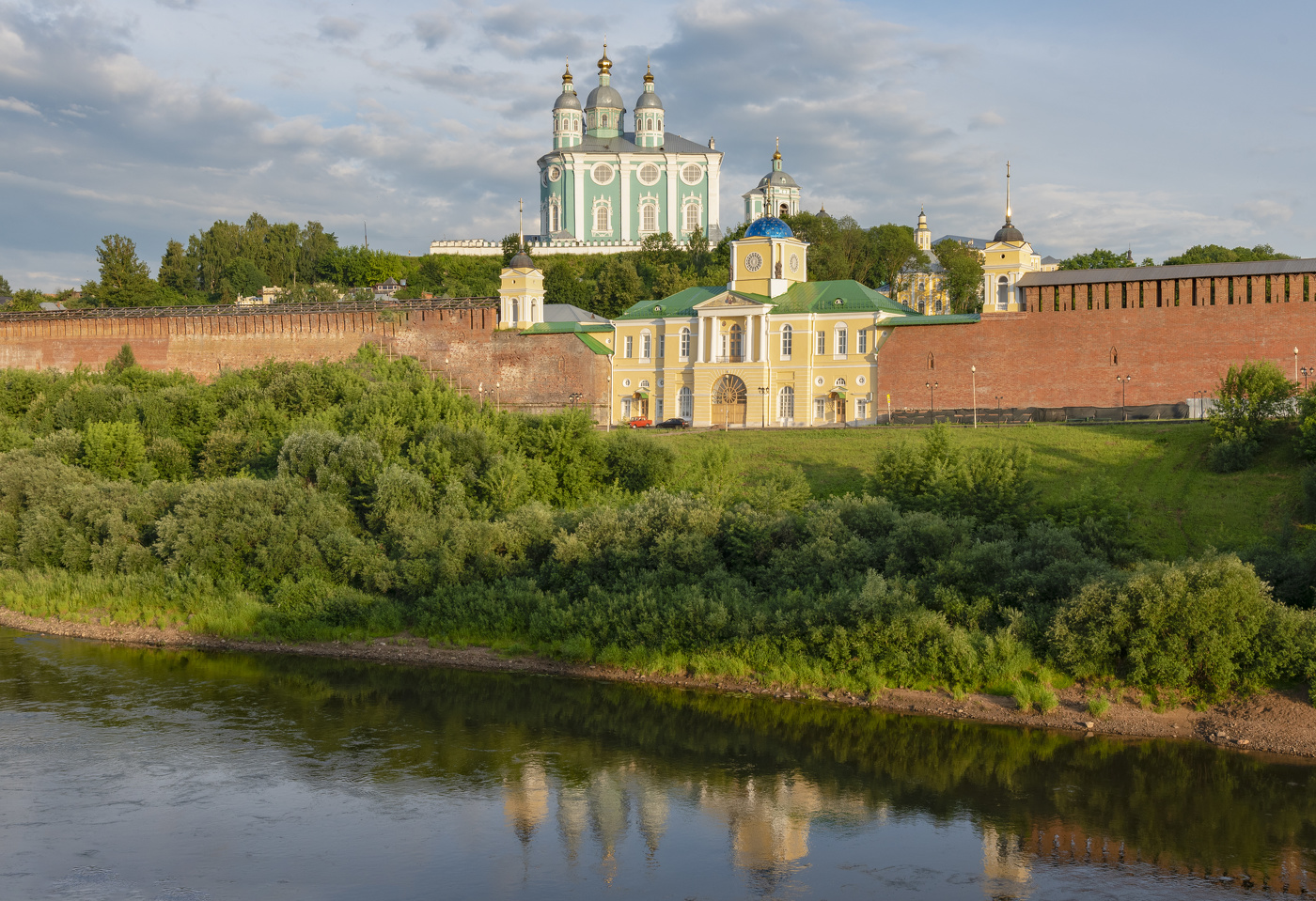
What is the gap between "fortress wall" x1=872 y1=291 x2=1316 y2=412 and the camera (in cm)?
3169

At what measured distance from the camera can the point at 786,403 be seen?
39.0 metres

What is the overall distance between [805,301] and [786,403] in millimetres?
3470

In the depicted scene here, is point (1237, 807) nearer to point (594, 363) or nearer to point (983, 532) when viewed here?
point (983, 532)

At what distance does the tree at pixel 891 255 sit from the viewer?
55.2m

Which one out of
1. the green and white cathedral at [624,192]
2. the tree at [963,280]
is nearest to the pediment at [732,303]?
the tree at [963,280]

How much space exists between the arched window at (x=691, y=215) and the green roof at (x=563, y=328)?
28.1 metres

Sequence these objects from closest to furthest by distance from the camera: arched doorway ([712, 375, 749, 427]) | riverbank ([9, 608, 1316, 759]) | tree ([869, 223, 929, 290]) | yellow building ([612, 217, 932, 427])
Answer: riverbank ([9, 608, 1316, 759])
yellow building ([612, 217, 932, 427])
arched doorway ([712, 375, 749, 427])
tree ([869, 223, 929, 290])

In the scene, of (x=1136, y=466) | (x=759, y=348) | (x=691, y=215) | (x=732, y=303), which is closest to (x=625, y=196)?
(x=691, y=215)

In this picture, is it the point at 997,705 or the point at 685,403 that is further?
the point at 685,403

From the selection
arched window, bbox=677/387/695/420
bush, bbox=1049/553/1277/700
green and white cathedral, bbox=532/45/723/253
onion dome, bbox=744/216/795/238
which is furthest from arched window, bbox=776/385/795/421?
green and white cathedral, bbox=532/45/723/253

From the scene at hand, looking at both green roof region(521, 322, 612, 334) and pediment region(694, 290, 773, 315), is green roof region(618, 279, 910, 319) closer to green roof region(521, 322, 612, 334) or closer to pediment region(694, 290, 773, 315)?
pediment region(694, 290, 773, 315)

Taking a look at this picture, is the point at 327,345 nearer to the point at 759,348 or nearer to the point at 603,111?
the point at 759,348

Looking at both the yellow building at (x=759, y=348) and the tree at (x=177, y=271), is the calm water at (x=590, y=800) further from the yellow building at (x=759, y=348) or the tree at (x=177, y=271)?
the tree at (x=177, y=271)

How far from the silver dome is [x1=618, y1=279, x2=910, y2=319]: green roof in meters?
31.5
